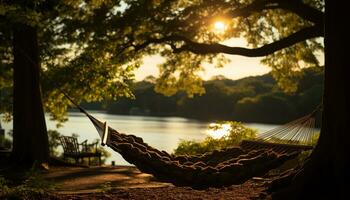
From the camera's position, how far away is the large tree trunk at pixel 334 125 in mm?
6137

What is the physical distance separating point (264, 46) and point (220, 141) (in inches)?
115

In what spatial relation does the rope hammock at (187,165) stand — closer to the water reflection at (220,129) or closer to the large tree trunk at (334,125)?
the large tree trunk at (334,125)

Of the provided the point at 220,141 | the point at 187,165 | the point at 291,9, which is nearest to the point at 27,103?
the point at 220,141

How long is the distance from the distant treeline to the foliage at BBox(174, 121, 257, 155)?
53325 mm

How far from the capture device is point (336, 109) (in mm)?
6207

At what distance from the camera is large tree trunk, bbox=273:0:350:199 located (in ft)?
20.1

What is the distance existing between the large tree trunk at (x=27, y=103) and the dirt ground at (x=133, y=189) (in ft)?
7.88

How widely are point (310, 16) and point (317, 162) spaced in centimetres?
763

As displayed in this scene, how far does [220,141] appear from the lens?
14.4m

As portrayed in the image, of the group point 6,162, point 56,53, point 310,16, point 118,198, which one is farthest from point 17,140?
point 310,16

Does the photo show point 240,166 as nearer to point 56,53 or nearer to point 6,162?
point 6,162

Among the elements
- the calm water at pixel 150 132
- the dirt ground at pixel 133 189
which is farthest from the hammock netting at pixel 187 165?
the calm water at pixel 150 132

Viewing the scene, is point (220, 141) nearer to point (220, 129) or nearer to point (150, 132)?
point (220, 129)

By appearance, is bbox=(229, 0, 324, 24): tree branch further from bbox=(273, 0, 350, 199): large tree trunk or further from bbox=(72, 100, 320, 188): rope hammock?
bbox=(273, 0, 350, 199): large tree trunk
